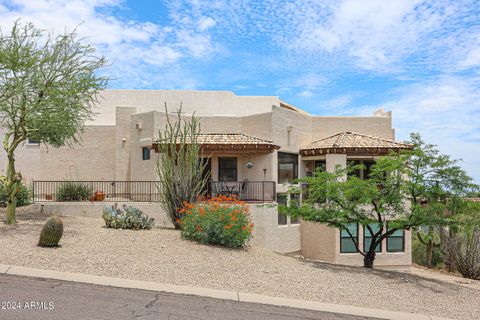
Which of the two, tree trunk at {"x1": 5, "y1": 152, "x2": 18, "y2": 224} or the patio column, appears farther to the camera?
the patio column

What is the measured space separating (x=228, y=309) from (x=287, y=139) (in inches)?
620

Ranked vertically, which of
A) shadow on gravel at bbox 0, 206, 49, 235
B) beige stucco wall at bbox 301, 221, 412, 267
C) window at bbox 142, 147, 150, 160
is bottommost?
beige stucco wall at bbox 301, 221, 412, 267

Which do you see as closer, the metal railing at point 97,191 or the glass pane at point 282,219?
the metal railing at point 97,191

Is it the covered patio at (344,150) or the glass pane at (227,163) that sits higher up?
the covered patio at (344,150)

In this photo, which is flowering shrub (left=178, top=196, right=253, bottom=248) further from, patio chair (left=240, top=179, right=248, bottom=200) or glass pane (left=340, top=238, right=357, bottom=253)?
glass pane (left=340, top=238, right=357, bottom=253)

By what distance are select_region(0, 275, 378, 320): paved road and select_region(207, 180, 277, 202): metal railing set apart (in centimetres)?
1188

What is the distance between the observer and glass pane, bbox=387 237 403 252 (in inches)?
878

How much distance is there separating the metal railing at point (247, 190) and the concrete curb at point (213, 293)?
36.6ft

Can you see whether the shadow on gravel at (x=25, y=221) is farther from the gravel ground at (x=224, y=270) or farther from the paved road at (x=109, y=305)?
the paved road at (x=109, y=305)

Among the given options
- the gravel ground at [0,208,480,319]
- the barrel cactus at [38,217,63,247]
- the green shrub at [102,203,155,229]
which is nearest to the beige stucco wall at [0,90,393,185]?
the green shrub at [102,203,155,229]

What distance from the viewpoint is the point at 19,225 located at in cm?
1515

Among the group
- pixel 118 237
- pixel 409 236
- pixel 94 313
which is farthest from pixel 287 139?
pixel 94 313

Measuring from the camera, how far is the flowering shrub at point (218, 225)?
14.1 m

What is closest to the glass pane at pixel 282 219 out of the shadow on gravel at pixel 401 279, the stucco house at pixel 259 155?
the stucco house at pixel 259 155
